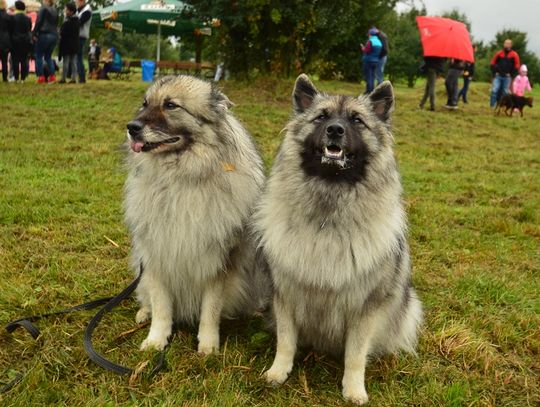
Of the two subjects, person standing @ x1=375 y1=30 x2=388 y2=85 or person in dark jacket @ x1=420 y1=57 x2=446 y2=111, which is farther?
person standing @ x1=375 y1=30 x2=388 y2=85

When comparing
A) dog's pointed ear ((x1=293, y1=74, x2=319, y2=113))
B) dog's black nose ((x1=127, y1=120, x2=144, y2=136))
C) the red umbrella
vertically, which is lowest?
dog's black nose ((x1=127, y1=120, x2=144, y2=136))

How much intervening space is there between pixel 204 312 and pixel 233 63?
9.59 m

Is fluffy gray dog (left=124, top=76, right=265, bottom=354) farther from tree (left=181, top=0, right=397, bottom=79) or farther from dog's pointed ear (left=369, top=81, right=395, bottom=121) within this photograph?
tree (left=181, top=0, right=397, bottom=79)

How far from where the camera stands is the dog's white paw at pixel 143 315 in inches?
126

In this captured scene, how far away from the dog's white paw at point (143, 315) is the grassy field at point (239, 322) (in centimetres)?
6

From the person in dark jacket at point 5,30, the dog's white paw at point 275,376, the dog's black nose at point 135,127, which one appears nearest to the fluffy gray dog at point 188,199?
the dog's black nose at point 135,127

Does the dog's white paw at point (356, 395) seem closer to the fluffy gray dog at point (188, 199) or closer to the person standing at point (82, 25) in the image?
the fluffy gray dog at point (188, 199)

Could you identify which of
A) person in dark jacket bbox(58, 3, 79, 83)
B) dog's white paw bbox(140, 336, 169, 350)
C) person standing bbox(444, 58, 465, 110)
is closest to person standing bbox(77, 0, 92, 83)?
person in dark jacket bbox(58, 3, 79, 83)

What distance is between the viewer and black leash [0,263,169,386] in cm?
262

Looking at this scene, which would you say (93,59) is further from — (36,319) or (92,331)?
(92,331)

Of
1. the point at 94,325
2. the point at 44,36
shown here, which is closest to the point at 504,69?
the point at 44,36

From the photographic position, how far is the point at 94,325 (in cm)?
295

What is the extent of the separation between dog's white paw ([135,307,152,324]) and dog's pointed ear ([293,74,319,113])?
160 cm

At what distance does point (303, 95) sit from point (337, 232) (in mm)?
844
